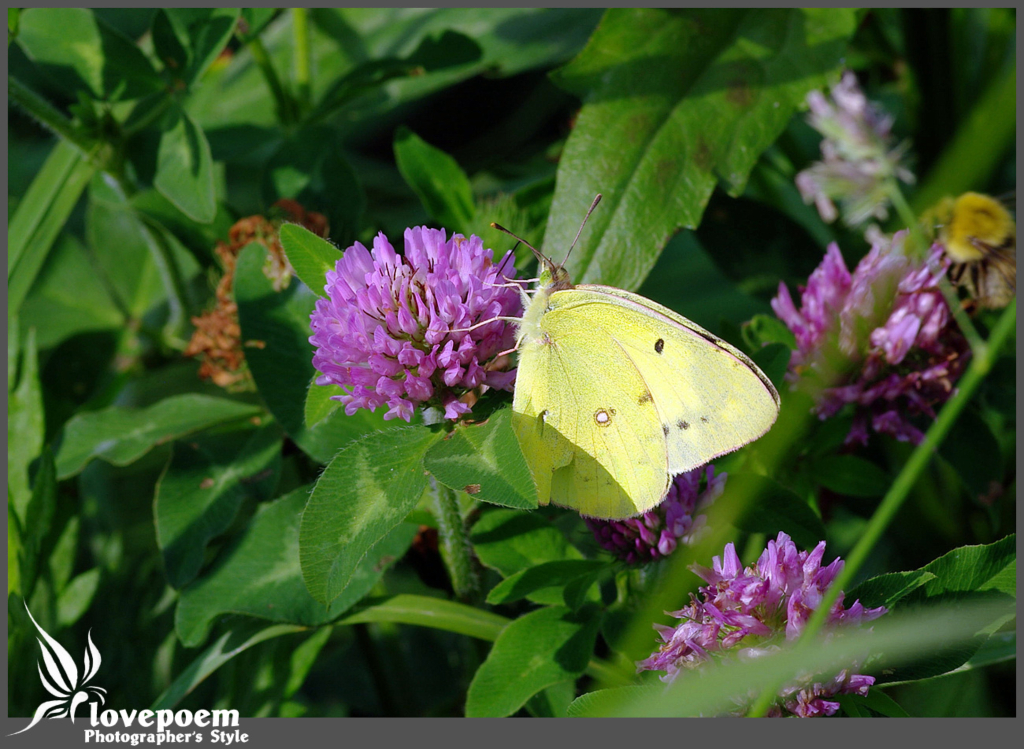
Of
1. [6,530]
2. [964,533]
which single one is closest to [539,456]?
[6,530]

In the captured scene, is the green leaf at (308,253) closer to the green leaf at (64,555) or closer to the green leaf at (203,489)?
the green leaf at (203,489)

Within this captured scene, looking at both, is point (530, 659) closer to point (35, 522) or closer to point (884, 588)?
point (884, 588)

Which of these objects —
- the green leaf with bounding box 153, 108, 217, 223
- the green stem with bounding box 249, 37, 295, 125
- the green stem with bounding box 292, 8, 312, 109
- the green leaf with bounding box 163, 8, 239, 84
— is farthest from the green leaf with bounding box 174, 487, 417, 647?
the green stem with bounding box 292, 8, 312, 109

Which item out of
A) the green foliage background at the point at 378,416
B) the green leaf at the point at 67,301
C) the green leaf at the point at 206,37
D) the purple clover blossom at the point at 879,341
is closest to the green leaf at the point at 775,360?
the green foliage background at the point at 378,416

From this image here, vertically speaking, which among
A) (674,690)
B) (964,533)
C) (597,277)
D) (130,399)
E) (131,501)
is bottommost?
(964,533)

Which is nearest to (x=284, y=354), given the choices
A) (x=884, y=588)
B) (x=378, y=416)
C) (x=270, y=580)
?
(x=378, y=416)

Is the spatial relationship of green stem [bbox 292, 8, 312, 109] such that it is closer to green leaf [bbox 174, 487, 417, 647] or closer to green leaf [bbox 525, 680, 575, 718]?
green leaf [bbox 174, 487, 417, 647]

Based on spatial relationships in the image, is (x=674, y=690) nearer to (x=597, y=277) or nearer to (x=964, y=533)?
(x=597, y=277)
